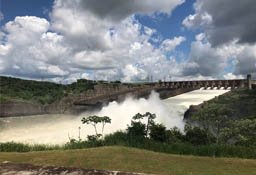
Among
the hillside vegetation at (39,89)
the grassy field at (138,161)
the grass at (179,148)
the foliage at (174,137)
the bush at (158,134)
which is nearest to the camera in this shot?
the grassy field at (138,161)

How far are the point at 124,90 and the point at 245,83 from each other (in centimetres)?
2698

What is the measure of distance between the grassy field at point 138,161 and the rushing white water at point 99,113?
24.2 meters

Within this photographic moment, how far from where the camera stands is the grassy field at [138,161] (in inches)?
483

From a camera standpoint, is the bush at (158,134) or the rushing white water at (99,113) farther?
the rushing white water at (99,113)

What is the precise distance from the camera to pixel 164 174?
1137 cm

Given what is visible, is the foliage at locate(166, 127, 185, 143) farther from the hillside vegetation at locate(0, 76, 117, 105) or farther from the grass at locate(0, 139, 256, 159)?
the hillside vegetation at locate(0, 76, 117, 105)

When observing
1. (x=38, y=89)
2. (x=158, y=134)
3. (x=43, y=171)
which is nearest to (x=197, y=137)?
(x=158, y=134)

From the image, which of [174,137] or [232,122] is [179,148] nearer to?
[174,137]

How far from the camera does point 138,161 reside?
1367 centimetres

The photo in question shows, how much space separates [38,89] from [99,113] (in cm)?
3739

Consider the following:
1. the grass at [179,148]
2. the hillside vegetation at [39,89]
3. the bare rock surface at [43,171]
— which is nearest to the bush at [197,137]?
the grass at [179,148]

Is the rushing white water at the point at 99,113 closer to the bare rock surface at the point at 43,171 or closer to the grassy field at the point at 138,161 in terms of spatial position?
the grassy field at the point at 138,161

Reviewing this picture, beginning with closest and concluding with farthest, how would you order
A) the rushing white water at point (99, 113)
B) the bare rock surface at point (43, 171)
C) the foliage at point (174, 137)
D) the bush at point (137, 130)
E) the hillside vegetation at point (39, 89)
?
the bare rock surface at point (43, 171), the foliage at point (174, 137), the bush at point (137, 130), the rushing white water at point (99, 113), the hillside vegetation at point (39, 89)

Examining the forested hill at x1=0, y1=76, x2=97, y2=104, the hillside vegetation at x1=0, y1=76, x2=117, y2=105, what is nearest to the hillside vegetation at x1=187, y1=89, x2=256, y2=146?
the hillside vegetation at x1=0, y1=76, x2=117, y2=105
